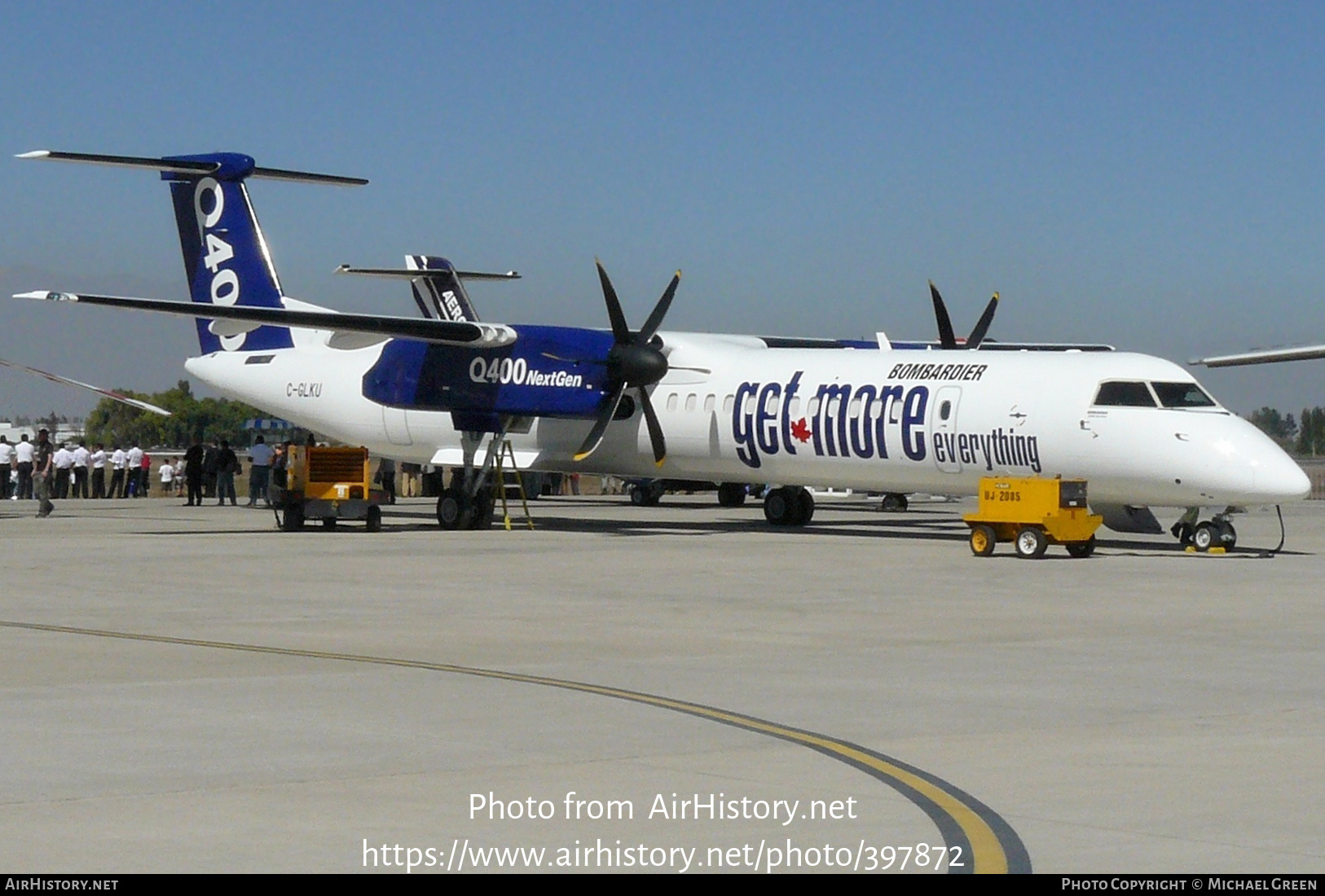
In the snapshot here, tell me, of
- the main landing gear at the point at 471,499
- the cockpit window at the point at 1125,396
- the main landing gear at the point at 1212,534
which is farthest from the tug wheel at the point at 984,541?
the main landing gear at the point at 471,499

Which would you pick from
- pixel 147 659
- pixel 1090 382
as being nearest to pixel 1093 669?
pixel 147 659

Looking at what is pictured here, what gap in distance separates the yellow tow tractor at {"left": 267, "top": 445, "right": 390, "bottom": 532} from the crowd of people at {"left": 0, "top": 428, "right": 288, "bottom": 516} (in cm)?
796

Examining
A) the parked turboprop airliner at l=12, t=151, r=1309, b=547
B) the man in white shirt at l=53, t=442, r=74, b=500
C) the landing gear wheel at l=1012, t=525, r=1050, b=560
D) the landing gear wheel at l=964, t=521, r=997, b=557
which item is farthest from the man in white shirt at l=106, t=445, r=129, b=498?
the landing gear wheel at l=1012, t=525, r=1050, b=560

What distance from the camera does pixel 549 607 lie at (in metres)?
16.7

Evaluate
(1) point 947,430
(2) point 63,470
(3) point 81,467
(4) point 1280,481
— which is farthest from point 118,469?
(4) point 1280,481

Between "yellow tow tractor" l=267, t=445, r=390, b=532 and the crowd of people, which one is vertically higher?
the crowd of people

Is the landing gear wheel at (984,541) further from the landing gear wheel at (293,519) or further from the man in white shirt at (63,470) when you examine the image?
the man in white shirt at (63,470)

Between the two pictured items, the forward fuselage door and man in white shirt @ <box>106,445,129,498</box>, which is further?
man in white shirt @ <box>106,445,129,498</box>

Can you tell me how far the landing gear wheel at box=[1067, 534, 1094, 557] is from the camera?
77.6 feet

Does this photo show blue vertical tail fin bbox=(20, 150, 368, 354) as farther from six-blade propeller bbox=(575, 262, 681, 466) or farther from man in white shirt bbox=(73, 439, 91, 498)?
man in white shirt bbox=(73, 439, 91, 498)

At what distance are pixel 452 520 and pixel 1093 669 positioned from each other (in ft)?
66.4

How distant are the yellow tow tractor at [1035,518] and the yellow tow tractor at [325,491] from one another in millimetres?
11278
